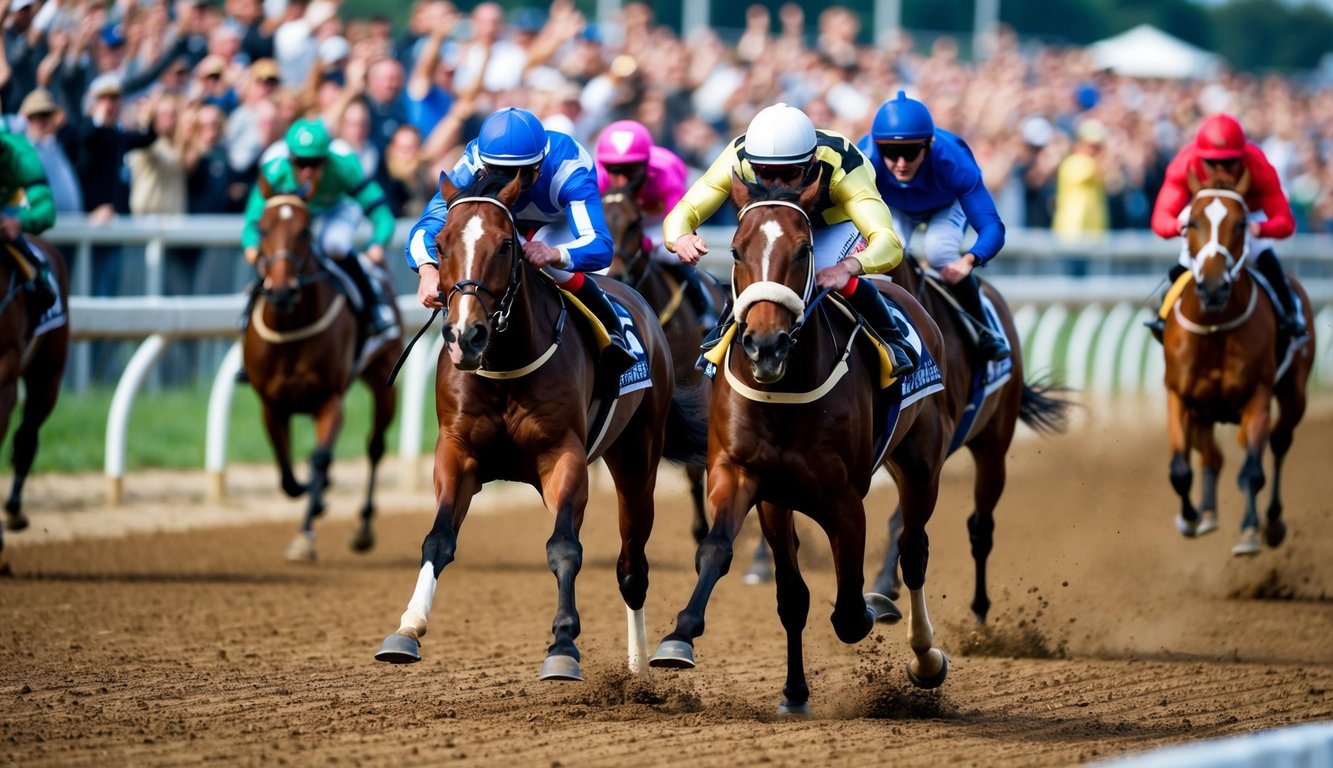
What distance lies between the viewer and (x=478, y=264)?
538cm

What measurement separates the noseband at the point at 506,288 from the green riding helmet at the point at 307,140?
369cm

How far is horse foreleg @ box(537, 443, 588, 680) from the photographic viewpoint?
5391 millimetres

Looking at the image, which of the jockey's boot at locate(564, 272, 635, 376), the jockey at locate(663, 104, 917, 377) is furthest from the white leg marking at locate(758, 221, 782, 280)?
the jockey's boot at locate(564, 272, 635, 376)

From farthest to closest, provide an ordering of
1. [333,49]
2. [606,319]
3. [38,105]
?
1. [333,49]
2. [38,105]
3. [606,319]

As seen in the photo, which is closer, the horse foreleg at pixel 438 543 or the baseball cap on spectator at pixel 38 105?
the horse foreleg at pixel 438 543

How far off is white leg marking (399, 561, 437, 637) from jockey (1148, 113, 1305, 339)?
4566mm

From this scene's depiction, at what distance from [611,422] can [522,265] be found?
2.59ft

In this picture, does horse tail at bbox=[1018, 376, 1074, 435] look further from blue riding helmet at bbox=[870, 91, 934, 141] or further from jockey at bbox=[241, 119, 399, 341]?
jockey at bbox=[241, 119, 399, 341]

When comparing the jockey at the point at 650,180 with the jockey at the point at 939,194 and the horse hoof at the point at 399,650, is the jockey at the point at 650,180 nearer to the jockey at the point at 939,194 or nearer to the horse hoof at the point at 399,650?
the jockey at the point at 939,194

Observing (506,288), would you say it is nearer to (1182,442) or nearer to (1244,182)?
(1244,182)

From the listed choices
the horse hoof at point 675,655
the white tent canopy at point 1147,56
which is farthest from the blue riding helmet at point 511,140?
the white tent canopy at point 1147,56

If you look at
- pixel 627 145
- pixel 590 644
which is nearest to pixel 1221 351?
pixel 627 145

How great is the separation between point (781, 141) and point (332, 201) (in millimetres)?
4562

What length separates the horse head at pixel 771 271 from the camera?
510cm
